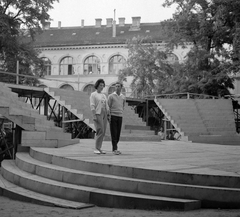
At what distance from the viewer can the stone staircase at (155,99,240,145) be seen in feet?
87.2

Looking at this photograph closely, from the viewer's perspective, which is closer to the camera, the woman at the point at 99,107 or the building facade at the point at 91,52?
the woman at the point at 99,107

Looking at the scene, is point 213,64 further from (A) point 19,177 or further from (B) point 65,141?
(A) point 19,177

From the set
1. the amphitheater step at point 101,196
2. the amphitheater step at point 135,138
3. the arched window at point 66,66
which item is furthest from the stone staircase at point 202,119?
the arched window at point 66,66

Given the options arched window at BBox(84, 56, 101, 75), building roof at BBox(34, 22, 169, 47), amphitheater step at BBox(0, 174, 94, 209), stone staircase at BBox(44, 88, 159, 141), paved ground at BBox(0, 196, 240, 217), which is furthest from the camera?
arched window at BBox(84, 56, 101, 75)

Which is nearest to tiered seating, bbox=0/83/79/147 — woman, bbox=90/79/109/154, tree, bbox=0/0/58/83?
woman, bbox=90/79/109/154

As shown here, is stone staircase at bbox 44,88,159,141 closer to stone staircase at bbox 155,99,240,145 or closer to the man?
stone staircase at bbox 155,99,240,145

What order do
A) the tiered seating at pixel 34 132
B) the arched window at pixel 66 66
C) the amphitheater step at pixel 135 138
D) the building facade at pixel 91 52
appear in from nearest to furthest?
1. the tiered seating at pixel 34 132
2. the amphitheater step at pixel 135 138
3. the building facade at pixel 91 52
4. the arched window at pixel 66 66

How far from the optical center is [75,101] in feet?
90.4

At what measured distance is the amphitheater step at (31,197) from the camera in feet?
25.4

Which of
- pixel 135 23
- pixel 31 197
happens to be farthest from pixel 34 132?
pixel 135 23

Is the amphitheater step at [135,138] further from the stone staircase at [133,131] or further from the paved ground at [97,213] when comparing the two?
the paved ground at [97,213]

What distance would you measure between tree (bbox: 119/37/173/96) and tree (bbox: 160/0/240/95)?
20.8 ft

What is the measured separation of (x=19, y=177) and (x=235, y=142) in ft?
59.3

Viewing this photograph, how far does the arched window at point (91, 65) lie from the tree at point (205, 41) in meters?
26.4
